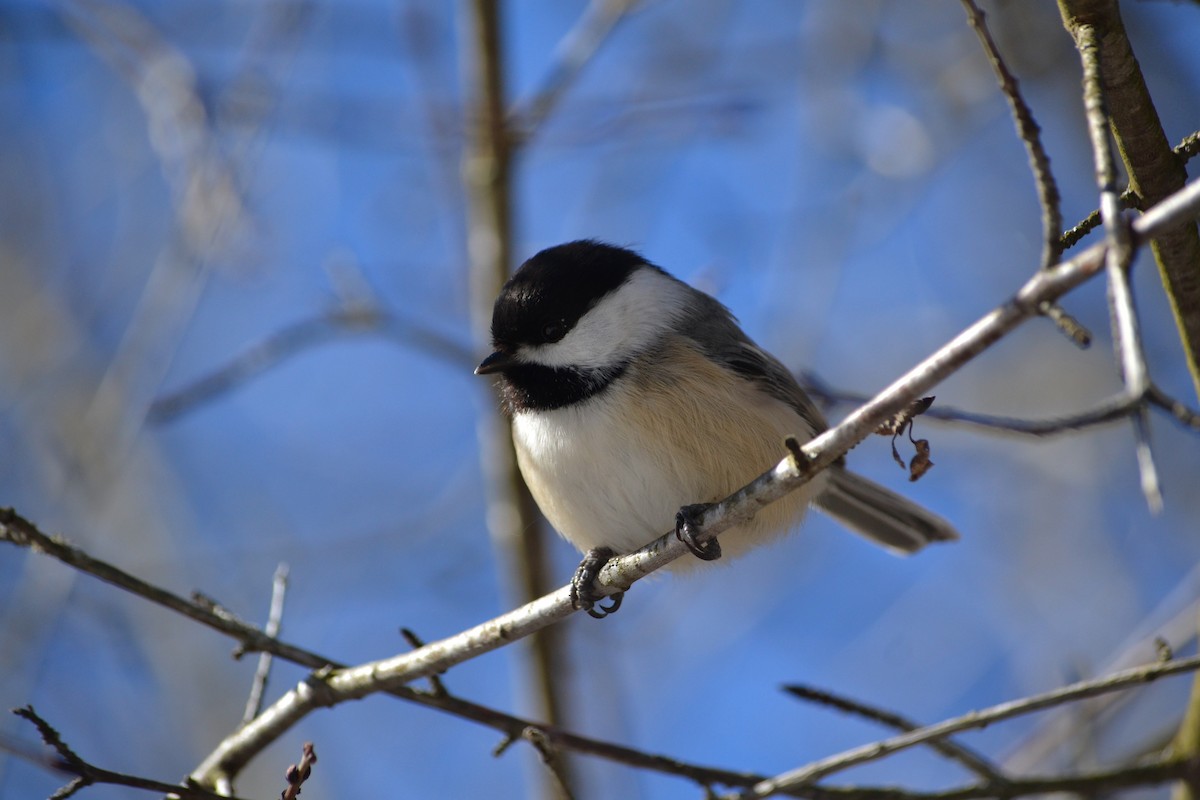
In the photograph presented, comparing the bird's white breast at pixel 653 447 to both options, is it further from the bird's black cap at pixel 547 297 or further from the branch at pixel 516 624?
the branch at pixel 516 624

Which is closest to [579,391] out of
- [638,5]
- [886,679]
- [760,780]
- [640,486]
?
[640,486]

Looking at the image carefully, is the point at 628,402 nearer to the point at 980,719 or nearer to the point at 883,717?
the point at 883,717

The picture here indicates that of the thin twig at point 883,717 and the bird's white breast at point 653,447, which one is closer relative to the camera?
the thin twig at point 883,717

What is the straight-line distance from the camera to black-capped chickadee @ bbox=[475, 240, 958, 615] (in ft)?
7.59

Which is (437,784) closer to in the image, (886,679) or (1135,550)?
(886,679)

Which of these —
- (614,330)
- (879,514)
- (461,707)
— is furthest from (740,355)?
(461,707)

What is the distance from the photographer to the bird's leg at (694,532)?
1.89 m

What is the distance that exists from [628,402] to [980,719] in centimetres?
100

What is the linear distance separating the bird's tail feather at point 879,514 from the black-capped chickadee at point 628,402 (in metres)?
0.16

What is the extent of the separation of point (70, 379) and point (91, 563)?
387 centimetres

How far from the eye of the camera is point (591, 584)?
210cm

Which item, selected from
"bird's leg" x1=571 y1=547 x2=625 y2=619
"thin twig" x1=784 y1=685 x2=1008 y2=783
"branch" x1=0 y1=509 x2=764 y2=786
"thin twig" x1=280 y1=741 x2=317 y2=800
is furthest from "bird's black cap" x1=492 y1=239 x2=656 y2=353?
"thin twig" x1=280 y1=741 x2=317 y2=800

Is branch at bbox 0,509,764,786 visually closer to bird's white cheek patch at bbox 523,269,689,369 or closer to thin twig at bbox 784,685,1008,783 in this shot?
thin twig at bbox 784,685,1008,783

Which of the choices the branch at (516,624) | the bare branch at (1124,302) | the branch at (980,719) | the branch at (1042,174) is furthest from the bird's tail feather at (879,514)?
the bare branch at (1124,302)
